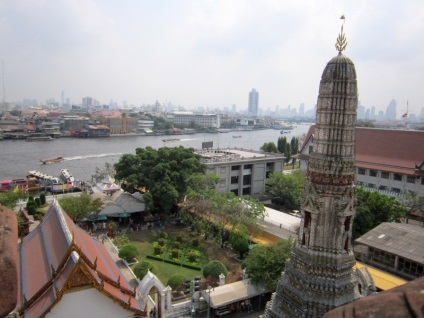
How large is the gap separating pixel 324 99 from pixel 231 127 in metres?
185

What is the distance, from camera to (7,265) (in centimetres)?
230

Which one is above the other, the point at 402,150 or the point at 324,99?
the point at 324,99

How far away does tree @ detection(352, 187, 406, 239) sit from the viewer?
2570cm

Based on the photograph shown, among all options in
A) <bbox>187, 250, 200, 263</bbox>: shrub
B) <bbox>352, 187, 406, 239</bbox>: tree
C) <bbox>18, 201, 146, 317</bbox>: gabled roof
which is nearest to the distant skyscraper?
<bbox>18, 201, 146, 317</bbox>: gabled roof

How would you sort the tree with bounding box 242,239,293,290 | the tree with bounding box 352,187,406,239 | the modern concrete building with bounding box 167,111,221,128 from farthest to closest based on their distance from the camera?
the modern concrete building with bounding box 167,111,221,128 → the tree with bounding box 352,187,406,239 → the tree with bounding box 242,239,293,290

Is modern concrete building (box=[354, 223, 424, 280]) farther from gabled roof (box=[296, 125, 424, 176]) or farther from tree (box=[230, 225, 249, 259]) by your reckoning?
gabled roof (box=[296, 125, 424, 176])

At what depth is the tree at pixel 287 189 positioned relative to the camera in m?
34.8

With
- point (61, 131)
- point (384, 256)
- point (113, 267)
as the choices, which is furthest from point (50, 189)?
point (61, 131)

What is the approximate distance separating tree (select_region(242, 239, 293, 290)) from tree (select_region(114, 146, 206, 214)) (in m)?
12.1

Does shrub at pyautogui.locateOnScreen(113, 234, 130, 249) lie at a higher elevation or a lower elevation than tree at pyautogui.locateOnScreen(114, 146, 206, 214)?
lower

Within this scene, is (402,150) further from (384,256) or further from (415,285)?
(415,285)

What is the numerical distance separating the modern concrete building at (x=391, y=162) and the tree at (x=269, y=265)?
21.8 meters

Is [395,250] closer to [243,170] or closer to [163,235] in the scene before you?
[163,235]

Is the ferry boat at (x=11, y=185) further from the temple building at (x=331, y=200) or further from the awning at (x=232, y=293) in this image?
the temple building at (x=331, y=200)
